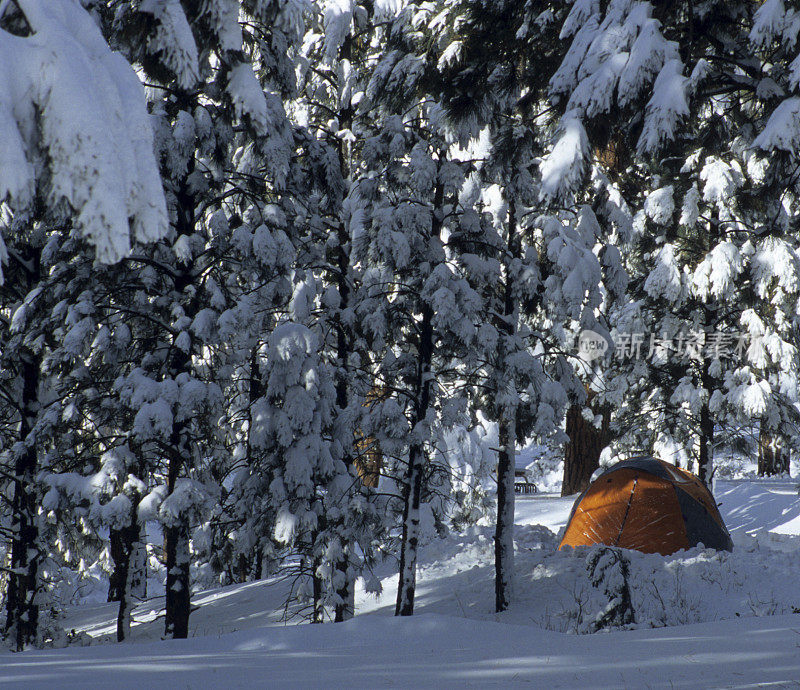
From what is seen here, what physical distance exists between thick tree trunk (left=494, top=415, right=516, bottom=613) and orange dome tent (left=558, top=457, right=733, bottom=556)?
3.01 meters

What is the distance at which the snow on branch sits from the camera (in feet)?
7.54

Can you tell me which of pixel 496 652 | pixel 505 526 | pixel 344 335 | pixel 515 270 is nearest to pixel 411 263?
pixel 515 270

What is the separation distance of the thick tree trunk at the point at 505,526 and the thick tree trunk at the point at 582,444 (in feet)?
28.6

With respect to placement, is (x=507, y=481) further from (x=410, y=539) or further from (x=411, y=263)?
(x=411, y=263)

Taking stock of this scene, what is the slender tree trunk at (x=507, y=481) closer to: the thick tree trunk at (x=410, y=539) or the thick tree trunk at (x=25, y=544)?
the thick tree trunk at (x=410, y=539)

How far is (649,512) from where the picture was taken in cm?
1334

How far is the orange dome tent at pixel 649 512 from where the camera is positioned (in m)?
13.2

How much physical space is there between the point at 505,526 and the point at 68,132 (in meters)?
10.2

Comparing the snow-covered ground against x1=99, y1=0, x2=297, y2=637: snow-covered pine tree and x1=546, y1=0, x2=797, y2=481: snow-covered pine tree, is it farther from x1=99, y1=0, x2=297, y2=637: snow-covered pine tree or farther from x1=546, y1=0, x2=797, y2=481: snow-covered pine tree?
x1=546, y1=0, x2=797, y2=481: snow-covered pine tree

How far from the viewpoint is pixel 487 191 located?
12125mm

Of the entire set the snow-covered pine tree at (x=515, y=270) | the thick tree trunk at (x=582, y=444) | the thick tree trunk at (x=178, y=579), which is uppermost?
the snow-covered pine tree at (x=515, y=270)

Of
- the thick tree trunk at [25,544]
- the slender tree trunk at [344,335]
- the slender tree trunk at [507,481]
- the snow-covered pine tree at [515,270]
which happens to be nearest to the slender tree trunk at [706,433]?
the snow-covered pine tree at [515,270]

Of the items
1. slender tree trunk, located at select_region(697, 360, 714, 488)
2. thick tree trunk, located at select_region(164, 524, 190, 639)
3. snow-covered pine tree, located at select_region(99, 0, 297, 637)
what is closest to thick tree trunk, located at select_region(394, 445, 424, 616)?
snow-covered pine tree, located at select_region(99, 0, 297, 637)

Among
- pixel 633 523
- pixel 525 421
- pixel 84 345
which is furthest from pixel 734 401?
pixel 84 345
